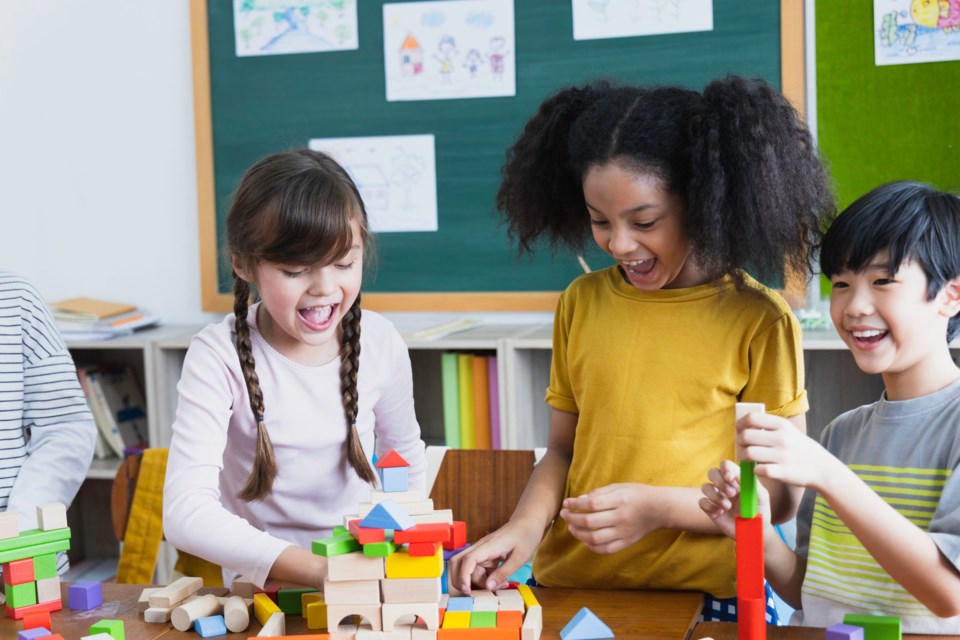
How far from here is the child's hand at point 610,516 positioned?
49.5 inches

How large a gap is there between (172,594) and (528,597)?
1.38 ft

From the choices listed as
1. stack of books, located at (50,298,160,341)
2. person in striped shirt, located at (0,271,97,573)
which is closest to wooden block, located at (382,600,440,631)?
person in striped shirt, located at (0,271,97,573)

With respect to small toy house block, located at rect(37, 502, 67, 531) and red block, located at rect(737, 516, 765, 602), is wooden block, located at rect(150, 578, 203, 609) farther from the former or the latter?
red block, located at rect(737, 516, 765, 602)

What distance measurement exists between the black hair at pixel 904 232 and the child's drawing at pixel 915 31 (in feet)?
4.98

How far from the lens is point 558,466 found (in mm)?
1499

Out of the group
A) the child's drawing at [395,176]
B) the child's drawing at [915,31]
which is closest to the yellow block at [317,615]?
the child's drawing at [395,176]

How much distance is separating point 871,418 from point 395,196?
1954mm

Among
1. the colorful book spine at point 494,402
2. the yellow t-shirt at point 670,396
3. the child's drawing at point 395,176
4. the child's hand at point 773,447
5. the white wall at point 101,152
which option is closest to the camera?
the child's hand at point 773,447

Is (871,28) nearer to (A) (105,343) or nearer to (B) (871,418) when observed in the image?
(B) (871,418)

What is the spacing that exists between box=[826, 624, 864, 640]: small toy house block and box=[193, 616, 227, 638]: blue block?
651 mm

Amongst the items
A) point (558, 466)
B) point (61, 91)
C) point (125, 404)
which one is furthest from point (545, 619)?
point (61, 91)

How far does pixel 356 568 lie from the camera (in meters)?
1.09

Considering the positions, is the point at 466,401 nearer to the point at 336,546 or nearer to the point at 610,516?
the point at 610,516

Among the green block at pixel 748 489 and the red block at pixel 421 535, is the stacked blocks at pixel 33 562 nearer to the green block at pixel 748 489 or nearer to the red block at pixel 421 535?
the red block at pixel 421 535
